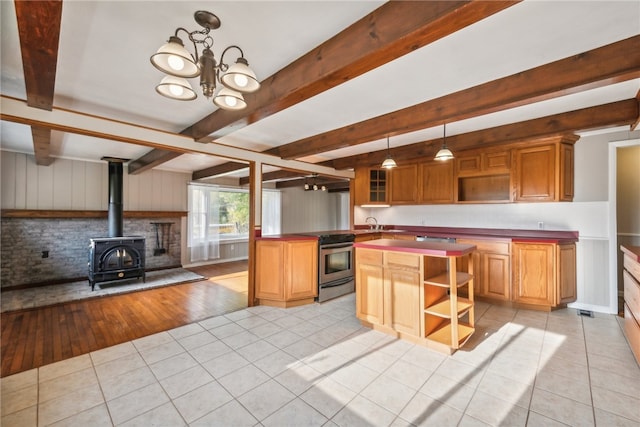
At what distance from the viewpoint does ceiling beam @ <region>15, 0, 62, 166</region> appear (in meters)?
1.20

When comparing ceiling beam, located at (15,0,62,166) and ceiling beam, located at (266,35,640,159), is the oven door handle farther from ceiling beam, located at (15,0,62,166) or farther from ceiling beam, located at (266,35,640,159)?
ceiling beam, located at (15,0,62,166)

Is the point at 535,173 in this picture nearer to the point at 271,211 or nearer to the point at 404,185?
the point at 404,185

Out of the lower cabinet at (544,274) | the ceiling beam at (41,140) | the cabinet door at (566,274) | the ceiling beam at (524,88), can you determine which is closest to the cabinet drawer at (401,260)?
the ceiling beam at (524,88)

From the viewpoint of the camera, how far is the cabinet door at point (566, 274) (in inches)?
137

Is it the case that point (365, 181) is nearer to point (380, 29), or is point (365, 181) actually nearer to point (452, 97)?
point (452, 97)

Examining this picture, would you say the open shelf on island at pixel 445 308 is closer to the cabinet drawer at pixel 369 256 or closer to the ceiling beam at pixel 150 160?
the cabinet drawer at pixel 369 256

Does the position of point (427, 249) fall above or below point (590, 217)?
below

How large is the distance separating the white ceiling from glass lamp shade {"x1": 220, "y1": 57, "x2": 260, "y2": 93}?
25 cm

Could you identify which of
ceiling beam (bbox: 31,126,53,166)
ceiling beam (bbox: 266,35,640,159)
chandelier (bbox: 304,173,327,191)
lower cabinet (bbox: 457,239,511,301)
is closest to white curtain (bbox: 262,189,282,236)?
chandelier (bbox: 304,173,327,191)

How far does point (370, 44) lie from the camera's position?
1.47m

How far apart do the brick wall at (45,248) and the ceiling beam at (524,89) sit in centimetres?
577

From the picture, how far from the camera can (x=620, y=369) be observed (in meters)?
2.26

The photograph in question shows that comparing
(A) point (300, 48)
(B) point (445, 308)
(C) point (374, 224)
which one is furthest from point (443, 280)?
(C) point (374, 224)

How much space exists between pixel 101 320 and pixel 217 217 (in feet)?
13.2
